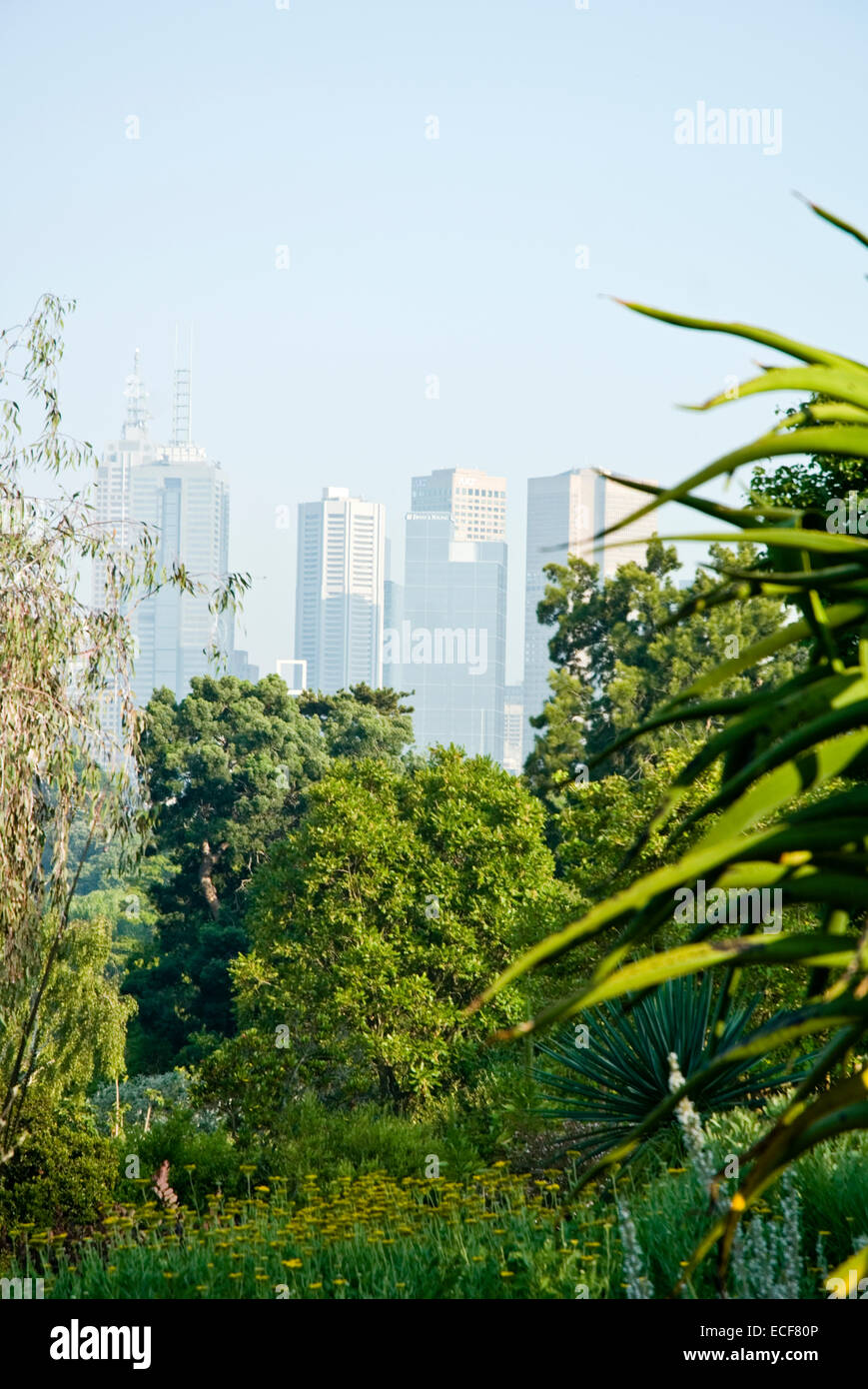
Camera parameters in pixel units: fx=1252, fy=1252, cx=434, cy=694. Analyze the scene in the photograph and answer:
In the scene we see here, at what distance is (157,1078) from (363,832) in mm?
13191

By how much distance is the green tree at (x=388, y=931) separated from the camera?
16469mm

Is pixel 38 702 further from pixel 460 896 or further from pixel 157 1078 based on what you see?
pixel 157 1078

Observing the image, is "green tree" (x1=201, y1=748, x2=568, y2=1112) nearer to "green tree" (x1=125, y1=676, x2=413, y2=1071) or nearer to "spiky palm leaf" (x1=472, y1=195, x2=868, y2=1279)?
"green tree" (x1=125, y1=676, x2=413, y2=1071)

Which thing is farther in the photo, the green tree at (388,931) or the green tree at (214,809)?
the green tree at (214,809)

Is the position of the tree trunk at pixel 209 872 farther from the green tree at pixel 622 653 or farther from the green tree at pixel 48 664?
the green tree at pixel 48 664

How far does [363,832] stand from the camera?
694 inches

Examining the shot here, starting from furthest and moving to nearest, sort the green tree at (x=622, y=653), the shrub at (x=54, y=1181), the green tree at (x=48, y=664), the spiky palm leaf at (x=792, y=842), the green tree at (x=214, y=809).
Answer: the green tree at (x=214, y=809) < the green tree at (x=622, y=653) < the shrub at (x=54, y=1181) < the green tree at (x=48, y=664) < the spiky palm leaf at (x=792, y=842)

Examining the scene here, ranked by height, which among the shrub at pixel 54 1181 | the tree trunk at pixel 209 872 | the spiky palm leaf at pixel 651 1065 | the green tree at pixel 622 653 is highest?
the green tree at pixel 622 653

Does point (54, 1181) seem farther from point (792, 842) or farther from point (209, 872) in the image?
point (209, 872)

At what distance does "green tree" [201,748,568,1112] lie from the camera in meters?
16.5

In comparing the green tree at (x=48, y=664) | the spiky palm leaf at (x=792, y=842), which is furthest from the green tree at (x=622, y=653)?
the spiky palm leaf at (x=792, y=842)

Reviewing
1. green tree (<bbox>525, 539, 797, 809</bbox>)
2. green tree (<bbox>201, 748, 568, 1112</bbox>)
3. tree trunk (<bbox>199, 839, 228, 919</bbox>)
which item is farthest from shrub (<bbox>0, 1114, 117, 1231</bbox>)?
tree trunk (<bbox>199, 839, 228, 919</bbox>)

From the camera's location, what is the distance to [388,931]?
17828 mm
